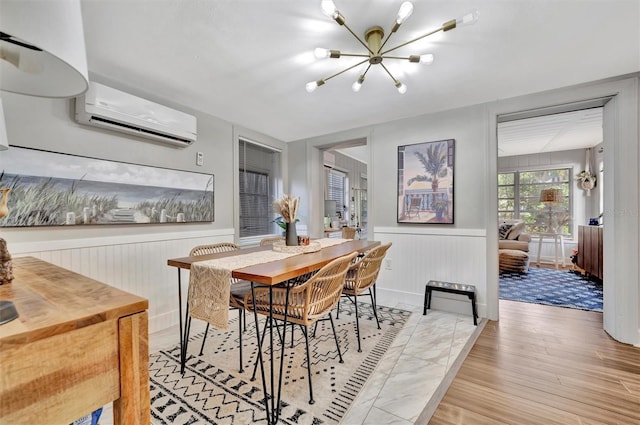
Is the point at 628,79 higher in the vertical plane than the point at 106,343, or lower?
higher

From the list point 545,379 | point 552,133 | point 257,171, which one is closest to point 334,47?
point 257,171

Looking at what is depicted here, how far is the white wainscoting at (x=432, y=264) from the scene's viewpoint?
3.02 metres

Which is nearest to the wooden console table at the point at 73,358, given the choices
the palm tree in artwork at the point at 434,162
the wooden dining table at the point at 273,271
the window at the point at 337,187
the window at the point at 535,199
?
the wooden dining table at the point at 273,271

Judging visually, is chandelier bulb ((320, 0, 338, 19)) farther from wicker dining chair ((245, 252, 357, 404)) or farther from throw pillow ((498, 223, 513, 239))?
throw pillow ((498, 223, 513, 239))

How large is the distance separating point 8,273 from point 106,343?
76 cm

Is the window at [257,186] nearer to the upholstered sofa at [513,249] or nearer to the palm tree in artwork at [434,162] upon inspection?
the palm tree in artwork at [434,162]

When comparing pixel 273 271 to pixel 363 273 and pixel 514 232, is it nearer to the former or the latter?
pixel 363 273

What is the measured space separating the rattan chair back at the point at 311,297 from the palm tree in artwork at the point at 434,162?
1.99 metres

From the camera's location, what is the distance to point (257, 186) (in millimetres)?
→ 4070

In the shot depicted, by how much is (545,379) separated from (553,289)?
279cm

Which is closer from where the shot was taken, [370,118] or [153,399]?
[153,399]

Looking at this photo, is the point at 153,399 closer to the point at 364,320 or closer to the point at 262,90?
the point at 364,320

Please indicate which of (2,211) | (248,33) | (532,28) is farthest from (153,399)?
(532,28)

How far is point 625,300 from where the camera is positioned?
2.36m
